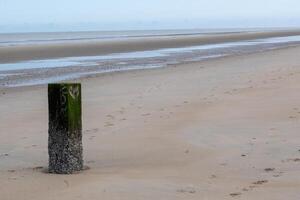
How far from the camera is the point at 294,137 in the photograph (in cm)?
706

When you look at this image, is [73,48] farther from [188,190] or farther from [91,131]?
[188,190]

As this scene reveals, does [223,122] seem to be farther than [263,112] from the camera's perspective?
No

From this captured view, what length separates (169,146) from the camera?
275 inches

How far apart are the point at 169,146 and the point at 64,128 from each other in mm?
1828

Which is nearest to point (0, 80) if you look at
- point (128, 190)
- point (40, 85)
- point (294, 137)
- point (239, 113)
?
point (40, 85)

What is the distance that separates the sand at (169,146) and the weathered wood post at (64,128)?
17 cm

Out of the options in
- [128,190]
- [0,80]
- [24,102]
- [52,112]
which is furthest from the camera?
[0,80]

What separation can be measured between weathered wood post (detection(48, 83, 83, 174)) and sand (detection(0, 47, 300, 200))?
6.8 inches

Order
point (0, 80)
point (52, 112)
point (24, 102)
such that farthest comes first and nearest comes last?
point (0, 80) → point (24, 102) → point (52, 112)

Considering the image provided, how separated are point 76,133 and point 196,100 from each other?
5919mm

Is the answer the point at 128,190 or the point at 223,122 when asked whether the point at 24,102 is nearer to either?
the point at 223,122

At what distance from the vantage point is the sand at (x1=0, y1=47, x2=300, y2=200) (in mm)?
4996

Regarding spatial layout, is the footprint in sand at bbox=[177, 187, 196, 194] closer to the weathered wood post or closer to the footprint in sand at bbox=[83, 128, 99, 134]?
the weathered wood post

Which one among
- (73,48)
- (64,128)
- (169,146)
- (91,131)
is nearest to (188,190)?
(64,128)
